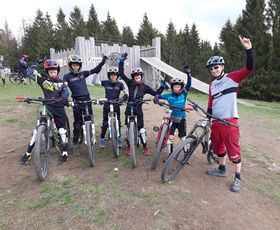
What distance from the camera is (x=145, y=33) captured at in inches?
1804

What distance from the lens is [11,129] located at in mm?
7898

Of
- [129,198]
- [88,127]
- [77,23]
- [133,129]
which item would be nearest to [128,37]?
[77,23]

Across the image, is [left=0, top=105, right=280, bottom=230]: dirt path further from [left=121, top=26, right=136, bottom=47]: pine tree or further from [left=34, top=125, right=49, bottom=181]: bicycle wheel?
[left=121, top=26, right=136, bottom=47]: pine tree

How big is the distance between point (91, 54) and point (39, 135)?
1490 cm

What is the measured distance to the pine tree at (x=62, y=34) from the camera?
1716 inches

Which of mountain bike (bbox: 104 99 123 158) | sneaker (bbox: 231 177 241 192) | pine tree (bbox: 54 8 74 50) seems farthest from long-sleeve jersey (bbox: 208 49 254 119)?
pine tree (bbox: 54 8 74 50)

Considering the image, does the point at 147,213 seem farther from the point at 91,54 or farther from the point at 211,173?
the point at 91,54

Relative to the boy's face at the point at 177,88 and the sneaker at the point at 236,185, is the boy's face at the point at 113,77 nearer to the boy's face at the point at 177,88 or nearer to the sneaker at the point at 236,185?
the boy's face at the point at 177,88

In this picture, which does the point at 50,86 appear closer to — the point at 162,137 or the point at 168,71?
the point at 162,137

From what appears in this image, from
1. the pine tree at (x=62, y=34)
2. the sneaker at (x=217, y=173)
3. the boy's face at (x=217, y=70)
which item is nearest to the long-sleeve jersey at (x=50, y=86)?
the boy's face at (x=217, y=70)

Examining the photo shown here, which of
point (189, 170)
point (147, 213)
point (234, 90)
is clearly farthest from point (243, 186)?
point (147, 213)

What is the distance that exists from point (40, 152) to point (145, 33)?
4355 cm

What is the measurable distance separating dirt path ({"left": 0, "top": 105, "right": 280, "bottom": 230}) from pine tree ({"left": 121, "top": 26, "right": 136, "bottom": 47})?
42353 mm

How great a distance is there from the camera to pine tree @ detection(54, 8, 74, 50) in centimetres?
4358
